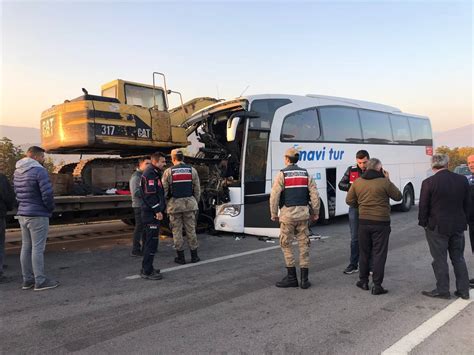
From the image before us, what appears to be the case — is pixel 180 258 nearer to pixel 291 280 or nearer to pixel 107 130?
pixel 291 280

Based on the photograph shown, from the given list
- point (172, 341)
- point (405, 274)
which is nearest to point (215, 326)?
point (172, 341)

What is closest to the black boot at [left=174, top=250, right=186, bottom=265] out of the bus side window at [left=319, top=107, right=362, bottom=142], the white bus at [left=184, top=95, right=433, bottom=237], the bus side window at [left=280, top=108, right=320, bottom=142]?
the white bus at [left=184, top=95, right=433, bottom=237]

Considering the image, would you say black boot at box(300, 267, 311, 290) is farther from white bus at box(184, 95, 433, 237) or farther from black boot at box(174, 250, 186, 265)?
white bus at box(184, 95, 433, 237)

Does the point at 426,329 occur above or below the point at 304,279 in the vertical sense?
below

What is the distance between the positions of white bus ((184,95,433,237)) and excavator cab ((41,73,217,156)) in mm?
727

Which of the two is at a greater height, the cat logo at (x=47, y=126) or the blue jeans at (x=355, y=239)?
the cat logo at (x=47, y=126)

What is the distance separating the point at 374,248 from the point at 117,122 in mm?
6597

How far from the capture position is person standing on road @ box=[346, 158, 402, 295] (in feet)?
16.7

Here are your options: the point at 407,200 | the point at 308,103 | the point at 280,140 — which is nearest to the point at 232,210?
the point at 280,140

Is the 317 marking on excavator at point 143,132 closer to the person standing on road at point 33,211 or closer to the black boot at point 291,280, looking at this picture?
the person standing on road at point 33,211

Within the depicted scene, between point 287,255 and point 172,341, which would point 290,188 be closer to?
point 287,255

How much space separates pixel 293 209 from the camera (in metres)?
5.37

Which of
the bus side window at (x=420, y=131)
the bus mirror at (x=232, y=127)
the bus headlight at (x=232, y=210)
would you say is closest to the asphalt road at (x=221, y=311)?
the bus headlight at (x=232, y=210)

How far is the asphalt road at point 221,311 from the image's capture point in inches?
143
